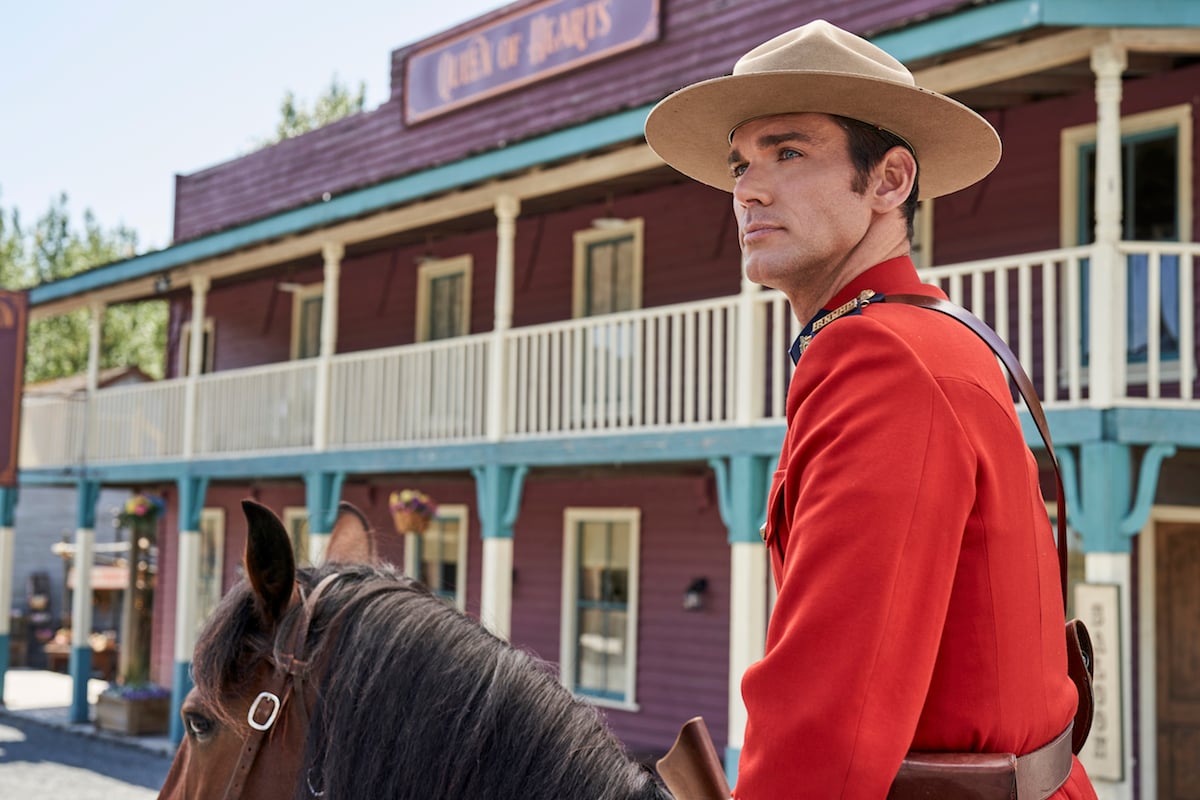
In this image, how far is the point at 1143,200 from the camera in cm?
958

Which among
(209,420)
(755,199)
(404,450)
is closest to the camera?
(755,199)

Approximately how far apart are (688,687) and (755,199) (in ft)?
38.2

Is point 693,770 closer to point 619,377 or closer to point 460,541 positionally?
point 619,377

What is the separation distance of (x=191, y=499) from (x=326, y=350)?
3212 millimetres

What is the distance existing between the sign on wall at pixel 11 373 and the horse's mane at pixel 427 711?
53.5 ft

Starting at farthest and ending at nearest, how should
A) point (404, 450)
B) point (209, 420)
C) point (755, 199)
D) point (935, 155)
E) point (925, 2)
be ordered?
1. point (209, 420)
2. point (404, 450)
3. point (925, 2)
4. point (935, 155)
5. point (755, 199)

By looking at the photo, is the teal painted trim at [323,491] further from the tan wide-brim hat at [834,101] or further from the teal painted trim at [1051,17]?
the tan wide-brim hat at [834,101]

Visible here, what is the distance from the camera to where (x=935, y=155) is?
183 cm

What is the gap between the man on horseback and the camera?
4.20 ft

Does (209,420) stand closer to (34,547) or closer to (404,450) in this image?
(404,450)

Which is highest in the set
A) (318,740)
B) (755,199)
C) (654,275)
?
(654,275)

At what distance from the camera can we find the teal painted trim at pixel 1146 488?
7562 millimetres

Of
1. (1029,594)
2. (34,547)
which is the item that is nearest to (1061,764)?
(1029,594)

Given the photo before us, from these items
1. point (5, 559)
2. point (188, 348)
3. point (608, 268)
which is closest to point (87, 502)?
point (5, 559)
